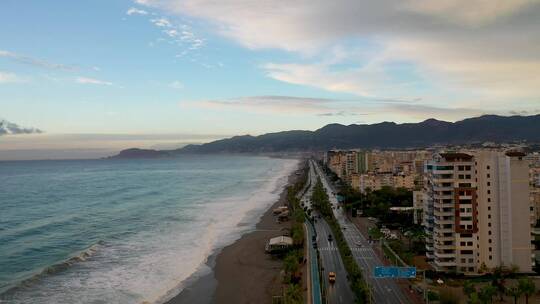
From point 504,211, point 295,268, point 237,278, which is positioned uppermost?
point 504,211

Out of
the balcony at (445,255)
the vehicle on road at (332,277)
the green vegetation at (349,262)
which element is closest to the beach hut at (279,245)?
the green vegetation at (349,262)

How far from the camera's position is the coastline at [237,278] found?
104ft

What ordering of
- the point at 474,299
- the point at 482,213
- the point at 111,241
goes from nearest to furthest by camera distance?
1. the point at 474,299
2. the point at 482,213
3. the point at 111,241

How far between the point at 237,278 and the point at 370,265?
991 centimetres

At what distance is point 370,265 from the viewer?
3722cm

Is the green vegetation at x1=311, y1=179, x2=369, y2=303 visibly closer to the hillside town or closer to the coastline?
the coastline

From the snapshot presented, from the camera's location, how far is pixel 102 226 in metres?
57.2

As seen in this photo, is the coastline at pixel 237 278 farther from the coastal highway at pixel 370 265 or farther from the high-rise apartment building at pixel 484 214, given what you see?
the high-rise apartment building at pixel 484 214

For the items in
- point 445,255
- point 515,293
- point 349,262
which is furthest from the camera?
point 445,255

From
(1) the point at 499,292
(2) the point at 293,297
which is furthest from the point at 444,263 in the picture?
(2) the point at 293,297

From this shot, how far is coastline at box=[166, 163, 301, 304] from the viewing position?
31.6 metres

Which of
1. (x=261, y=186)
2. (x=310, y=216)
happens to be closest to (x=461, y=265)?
(x=310, y=216)

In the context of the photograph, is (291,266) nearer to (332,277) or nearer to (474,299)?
(332,277)

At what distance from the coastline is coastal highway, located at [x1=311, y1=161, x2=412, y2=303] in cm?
614
